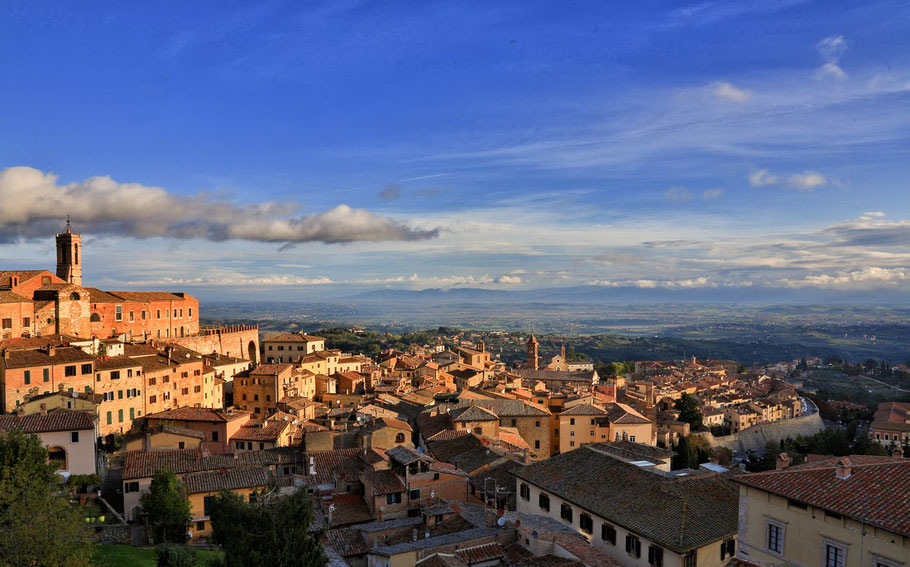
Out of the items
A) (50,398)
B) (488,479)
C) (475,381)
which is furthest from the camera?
(475,381)

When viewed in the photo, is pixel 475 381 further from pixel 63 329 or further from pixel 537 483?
pixel 537 483

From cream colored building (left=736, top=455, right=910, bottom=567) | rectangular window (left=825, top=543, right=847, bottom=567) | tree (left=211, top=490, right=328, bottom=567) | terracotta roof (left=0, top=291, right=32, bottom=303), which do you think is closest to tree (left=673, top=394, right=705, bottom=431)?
cream colored building (left=736, top=455, right=910, bottom=567)

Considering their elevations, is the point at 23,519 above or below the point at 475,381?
above

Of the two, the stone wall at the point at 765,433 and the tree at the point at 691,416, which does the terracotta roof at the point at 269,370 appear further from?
the stone wall at the point at 765,433

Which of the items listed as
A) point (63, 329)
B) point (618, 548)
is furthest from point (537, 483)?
point (63, 329)

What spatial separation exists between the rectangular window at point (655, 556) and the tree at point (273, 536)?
903cm

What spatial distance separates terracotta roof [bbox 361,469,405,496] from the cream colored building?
11.9 meters

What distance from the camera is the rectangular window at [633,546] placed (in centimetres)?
1706

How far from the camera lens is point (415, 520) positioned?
20766 mm

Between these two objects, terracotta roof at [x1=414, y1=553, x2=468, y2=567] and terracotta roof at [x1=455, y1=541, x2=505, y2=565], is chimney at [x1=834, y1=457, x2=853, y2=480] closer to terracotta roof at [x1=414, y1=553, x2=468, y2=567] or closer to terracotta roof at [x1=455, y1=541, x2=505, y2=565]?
terracotta roof at [x1=455, y1=541, x2=505, y2=565]

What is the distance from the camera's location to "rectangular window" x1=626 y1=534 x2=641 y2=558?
17.1m

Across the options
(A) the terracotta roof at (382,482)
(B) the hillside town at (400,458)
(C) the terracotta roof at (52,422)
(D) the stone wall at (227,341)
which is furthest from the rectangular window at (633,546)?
(D) the stone wall at (227,341)

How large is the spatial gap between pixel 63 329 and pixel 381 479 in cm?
3123

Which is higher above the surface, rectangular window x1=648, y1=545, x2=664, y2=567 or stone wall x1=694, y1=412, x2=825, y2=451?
rectangular window x1=648, y1=545, x2=664, y2=567
